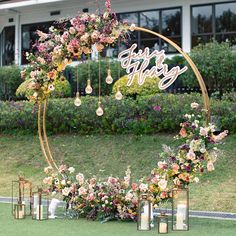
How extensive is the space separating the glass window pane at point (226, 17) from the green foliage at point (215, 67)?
2.17 metres

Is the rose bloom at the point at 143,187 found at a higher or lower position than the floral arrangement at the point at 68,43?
lower

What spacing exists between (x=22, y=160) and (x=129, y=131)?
2.84 meters

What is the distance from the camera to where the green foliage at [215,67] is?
49.6 ft

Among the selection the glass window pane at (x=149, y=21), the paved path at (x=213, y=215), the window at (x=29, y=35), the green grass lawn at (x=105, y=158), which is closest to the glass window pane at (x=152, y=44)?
the glass window pane at (x=149, y=21)

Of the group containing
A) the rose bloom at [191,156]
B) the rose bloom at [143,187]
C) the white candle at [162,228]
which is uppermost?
the rose bloom at [191,156]

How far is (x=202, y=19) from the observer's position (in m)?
18.2

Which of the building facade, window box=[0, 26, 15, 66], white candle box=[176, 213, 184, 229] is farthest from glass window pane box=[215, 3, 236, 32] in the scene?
white candle box=[176, 213, 184, 229]

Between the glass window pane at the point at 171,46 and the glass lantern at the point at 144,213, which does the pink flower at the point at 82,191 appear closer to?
the glass lantern at the point at 144,213

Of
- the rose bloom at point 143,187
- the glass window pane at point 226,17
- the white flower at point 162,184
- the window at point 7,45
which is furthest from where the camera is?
the window at point 7,45

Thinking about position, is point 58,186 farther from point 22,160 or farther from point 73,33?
point 22,160

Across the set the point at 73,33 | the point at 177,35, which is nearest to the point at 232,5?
the point at 177,35

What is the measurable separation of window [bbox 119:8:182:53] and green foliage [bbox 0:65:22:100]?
4.08m

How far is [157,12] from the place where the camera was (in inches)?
747

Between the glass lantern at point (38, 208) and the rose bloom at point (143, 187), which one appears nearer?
the rose bloom at point (143, 187)
